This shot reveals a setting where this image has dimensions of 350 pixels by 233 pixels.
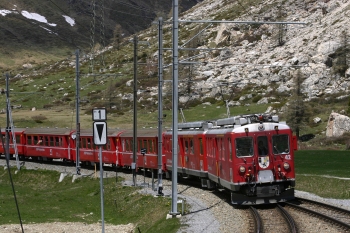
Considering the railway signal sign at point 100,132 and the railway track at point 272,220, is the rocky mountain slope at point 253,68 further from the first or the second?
the railway signal sign at point 100,132

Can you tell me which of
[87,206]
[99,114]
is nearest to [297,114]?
[87,206]

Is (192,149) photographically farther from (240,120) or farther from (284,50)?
(284,50)

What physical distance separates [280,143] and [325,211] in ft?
9.71

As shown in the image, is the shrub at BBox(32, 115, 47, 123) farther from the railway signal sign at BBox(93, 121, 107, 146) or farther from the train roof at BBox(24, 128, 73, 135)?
the railway signal sign at BBox(93, 121, 107, 146)

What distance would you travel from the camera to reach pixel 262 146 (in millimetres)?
22469

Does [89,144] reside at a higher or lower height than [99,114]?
lower

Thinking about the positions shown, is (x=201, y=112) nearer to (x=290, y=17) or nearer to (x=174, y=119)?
(x=174, y=119)

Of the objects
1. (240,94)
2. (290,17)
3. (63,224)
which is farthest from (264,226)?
(290,17)

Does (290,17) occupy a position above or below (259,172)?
above

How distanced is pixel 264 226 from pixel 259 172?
3.68 metres

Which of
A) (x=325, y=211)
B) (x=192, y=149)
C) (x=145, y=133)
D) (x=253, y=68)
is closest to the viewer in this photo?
(x=325, y=211)

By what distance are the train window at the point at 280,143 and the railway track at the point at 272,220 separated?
1.96 meters

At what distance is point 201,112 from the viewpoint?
241 feet

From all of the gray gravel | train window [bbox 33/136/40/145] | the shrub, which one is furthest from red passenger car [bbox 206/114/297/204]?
the shrub
